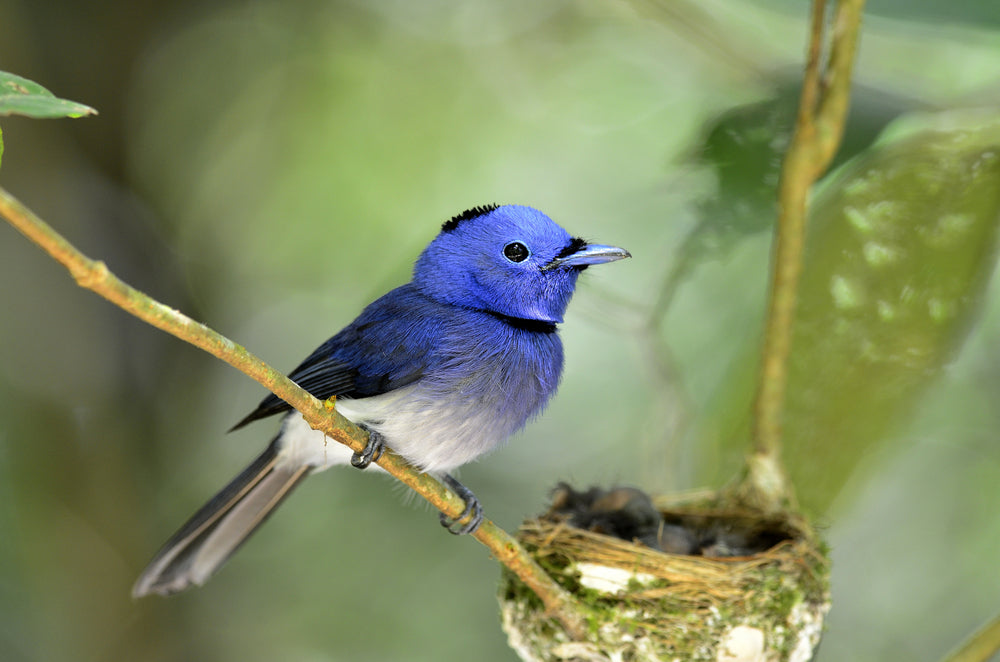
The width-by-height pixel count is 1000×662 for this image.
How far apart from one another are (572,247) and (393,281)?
Result: 138 cm

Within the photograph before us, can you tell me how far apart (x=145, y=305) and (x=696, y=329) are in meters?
3.92

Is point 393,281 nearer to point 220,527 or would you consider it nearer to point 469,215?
point 469,215

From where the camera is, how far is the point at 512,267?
3.07m

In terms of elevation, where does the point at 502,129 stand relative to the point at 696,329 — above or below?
above

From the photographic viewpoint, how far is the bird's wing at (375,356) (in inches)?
112

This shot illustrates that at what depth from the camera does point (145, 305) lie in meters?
1.52

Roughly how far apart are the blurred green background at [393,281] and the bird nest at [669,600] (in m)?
0.78

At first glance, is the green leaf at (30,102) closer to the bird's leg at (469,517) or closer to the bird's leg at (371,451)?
the bird's leg at (371,451)

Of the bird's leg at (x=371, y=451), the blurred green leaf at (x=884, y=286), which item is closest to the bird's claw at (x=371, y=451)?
the bird's leg at (x=371, y=451)

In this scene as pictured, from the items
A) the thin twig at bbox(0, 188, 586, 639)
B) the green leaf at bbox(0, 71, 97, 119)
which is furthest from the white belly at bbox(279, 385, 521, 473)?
the green leaf at bbox(0, 71, 97, 119)

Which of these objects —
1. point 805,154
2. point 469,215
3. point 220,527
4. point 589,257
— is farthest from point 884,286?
point 220,527

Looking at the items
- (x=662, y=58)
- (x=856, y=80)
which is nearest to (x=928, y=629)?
(x=856, y=80)

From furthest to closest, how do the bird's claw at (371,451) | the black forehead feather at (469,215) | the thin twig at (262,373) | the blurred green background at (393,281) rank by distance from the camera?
1. the blurred green background at (393,281)
2. the black forehead feather at (469,215)
3. the bird's claw at (371,451)
4. the thin twig at (262,373)

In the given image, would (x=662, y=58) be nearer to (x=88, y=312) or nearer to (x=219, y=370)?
(x=219, y=370)
